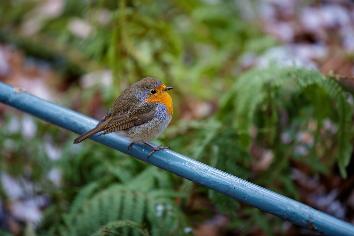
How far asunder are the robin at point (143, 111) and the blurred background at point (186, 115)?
1.33 ft

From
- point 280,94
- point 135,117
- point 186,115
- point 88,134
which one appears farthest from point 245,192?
point 186,115

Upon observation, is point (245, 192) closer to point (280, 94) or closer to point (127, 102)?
point (127, 102)

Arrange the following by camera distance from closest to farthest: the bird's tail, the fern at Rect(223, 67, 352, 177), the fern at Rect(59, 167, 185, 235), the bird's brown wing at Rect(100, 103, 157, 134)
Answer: the bird's tail < the bird's brown wing at Rect(100, 103, 157, 134) < the fern at Rect(223, 67, 352, 177) < the fern at Rect(59, 167, 185, 235)

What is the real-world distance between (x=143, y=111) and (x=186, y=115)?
1788 mm

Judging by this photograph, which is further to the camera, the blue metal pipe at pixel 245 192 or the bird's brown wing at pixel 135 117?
the bird's brown wing at pixel 135 117

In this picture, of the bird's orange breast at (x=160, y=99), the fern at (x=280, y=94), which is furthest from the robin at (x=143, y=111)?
the fern at (x=280, y=94)

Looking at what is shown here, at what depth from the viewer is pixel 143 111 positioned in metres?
2.76

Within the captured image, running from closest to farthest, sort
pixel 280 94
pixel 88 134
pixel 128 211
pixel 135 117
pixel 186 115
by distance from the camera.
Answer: pixel 88 134
pixel 135 117
pixel 128 211
pixel 280 94
pixel 186 115

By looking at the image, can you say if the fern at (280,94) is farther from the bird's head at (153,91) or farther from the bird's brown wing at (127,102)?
the bird's brown wing at (127,102)

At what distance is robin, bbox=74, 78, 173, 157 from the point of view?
106 inches

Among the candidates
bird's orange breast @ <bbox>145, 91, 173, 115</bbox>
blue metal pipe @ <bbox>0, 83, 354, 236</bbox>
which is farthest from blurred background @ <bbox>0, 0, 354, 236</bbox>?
blue metal pipe @ <bbox>0, 83, 354, 236</bbox>

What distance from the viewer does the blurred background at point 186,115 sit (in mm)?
3062

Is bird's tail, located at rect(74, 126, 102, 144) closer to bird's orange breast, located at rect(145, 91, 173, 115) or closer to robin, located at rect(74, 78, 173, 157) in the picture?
robin, located at rect(74, 78, 173, 157)

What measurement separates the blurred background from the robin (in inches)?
16.0
